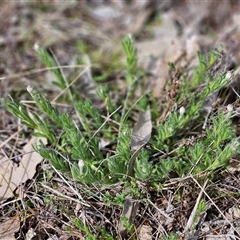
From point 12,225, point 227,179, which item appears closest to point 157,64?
point 227,179

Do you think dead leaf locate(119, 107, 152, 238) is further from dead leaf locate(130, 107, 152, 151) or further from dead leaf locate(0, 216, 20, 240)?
dead leaf locate(0, 216, 20, 240)

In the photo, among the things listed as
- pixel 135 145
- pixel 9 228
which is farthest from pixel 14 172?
pixel 135 145

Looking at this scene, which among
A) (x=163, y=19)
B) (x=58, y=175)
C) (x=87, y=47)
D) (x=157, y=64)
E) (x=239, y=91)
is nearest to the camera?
(x=58, y=175)

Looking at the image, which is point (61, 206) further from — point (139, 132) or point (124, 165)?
point (139, 132)

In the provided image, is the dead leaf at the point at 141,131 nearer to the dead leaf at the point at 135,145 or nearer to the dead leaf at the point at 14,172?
the dead leaf at the point at 135,145

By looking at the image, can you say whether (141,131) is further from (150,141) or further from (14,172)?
(14,172)

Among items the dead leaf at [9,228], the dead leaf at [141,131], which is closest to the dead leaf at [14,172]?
the dead leaf at [9,228]

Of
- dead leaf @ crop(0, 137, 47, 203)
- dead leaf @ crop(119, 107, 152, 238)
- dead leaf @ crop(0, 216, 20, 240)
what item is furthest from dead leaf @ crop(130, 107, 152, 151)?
dead leaf @ crop(0, 216, 20, 240)
